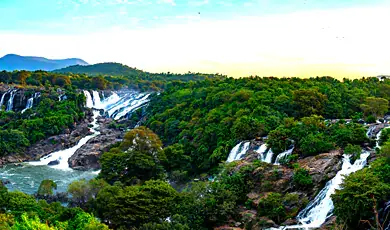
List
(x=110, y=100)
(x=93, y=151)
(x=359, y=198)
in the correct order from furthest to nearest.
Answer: (x=110, y=100) → (x=93, y=151) → (x=359, y=198)

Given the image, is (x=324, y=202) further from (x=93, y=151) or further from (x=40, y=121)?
(x=40, y=121)

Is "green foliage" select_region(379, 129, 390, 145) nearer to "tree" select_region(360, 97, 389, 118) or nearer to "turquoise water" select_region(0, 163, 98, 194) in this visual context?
"tree" select_region(360, 97, 389, 118)

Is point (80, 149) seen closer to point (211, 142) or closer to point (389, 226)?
point (211, 142)

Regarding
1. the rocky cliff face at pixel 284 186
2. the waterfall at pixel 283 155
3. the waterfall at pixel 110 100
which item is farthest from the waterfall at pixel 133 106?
the rocky cliff face at pixel 284 186

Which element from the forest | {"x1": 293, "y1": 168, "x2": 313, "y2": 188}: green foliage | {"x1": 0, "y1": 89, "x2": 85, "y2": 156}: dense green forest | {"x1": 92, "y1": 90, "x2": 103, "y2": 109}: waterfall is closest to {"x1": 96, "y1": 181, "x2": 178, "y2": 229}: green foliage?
the forest

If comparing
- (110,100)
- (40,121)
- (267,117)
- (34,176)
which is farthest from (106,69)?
(267,117)

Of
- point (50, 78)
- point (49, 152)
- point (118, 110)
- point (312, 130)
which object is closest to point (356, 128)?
point (312, 130)
